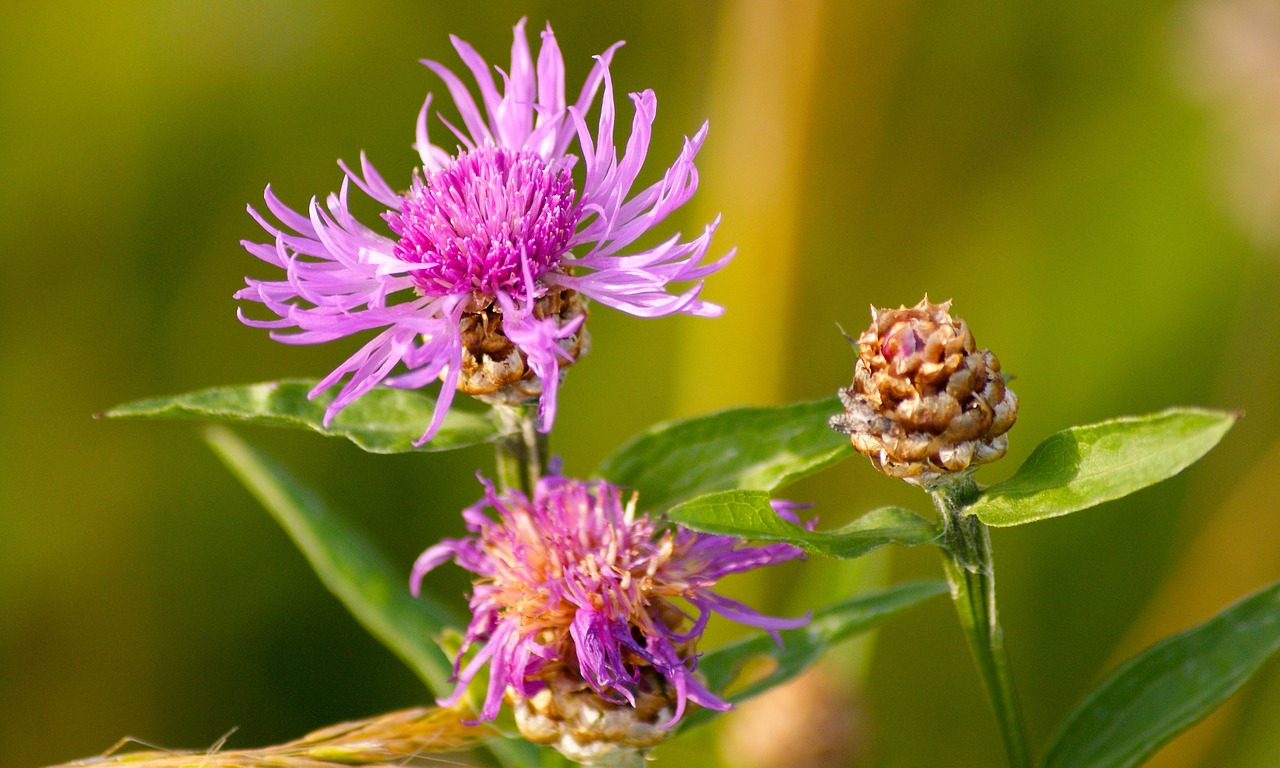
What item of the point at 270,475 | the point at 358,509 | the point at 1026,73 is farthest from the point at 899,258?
the point at 270,475

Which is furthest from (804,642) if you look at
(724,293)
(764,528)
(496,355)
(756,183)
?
(756,183)

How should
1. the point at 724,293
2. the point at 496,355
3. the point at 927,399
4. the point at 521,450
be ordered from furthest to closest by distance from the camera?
the point at 724,293 → the point at 521,450 → the point at 496,355 → the point at 927,399

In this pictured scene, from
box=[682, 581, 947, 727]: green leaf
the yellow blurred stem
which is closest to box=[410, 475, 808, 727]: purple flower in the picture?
box=[682, 581, 947, 727]: green leaf

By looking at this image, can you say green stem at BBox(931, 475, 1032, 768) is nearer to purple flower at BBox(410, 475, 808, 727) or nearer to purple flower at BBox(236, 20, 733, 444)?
purple flower at BBox(410, 475, 808, 727)

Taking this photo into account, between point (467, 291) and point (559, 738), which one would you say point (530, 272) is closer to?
point (467, 291)

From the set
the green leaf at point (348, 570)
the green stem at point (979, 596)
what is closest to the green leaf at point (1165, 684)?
the green stem at point (979, 596)

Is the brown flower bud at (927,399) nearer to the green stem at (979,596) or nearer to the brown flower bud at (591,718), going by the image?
the green stem at (979,596)

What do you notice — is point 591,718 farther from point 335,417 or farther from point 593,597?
point 335,417
